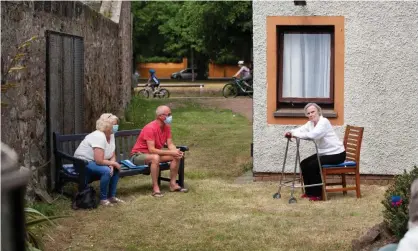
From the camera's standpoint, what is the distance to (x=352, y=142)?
952cm

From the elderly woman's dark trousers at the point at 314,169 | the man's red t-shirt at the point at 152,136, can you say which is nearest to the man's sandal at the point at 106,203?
the man's red t-shirt at the point at 152,136

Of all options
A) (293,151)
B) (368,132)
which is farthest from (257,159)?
(368,132)

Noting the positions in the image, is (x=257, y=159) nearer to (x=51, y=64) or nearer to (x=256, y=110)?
(x=256, y=110)

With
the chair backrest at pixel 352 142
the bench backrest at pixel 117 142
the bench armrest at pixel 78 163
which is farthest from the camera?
the chair backrest at pixel 352 142

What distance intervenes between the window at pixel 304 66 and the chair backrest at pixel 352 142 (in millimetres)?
947

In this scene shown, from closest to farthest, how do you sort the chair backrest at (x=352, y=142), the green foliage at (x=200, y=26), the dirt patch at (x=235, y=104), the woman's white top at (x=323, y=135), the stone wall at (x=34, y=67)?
the stone wall at (x=34, y=67), the woman's white top at (x=323, y=135), the chair backrest at (x=352, y=142), the dirt patch at (x=235, y=104), the green foliage at (x=200, y=26)

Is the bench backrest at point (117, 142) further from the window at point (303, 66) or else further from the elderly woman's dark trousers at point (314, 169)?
the elderly woman's dark trousers at point (314, 169)

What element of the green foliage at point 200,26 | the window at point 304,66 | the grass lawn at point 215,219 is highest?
the green foliage at point 200,26

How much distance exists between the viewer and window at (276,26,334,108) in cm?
1051

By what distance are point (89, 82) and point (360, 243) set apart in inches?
306

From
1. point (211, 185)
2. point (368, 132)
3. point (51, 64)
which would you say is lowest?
point (211, 185)

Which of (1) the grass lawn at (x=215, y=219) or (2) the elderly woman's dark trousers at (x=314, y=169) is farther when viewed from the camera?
(2) the elderly woman's dark trousers at (x=314, y=169)

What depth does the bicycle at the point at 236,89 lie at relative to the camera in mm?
Result: 30484

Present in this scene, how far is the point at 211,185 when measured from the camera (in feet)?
33.1
